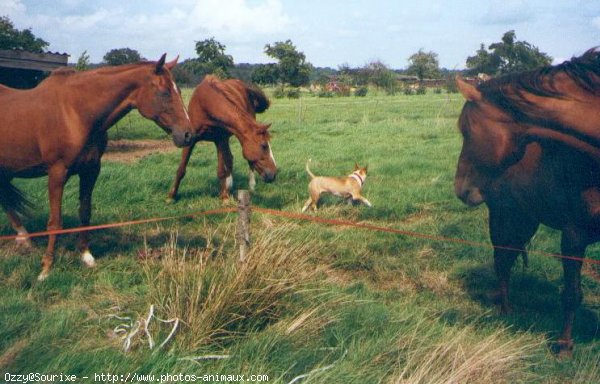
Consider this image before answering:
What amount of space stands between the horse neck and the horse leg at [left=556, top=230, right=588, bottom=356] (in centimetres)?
413

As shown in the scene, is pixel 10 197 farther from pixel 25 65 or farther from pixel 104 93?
pixel 25 65

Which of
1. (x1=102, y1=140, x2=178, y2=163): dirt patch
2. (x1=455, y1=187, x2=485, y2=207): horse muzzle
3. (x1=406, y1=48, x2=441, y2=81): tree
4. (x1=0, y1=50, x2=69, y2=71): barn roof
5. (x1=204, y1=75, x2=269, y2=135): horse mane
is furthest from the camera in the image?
(x1=406, y1=48, x2=441, y2=81): tree

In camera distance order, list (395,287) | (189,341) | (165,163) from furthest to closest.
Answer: (165,163) < (395,287) < (189,341)

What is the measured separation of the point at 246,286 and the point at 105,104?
8.88 ft

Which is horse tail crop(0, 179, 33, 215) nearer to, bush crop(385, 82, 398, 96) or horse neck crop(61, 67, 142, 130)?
horse neck crop(61, 67, 142, 130)

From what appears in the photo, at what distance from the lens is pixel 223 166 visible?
8.41m

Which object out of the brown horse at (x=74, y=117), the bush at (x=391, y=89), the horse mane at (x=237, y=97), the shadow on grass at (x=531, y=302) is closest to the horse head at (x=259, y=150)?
the horse mane at (x=237, y=97)

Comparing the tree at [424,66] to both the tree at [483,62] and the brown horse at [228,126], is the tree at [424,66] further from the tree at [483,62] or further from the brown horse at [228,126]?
the brown horse at [228,126]

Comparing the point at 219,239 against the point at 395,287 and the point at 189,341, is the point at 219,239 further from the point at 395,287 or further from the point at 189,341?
the point at 189,341

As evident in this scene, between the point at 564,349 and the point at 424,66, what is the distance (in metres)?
74.5

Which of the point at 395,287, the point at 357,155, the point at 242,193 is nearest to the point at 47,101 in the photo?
the point at 242,193

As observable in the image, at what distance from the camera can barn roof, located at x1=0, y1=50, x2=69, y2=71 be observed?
12.2 m

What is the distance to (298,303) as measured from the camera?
3.92 m

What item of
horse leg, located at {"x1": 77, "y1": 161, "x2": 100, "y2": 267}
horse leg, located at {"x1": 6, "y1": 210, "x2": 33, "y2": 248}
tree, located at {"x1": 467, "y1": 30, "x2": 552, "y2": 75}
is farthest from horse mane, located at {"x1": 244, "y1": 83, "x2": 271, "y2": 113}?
tree, located at {"x1": 467, "y1": 30, "x2": 552, "y2": 75}
